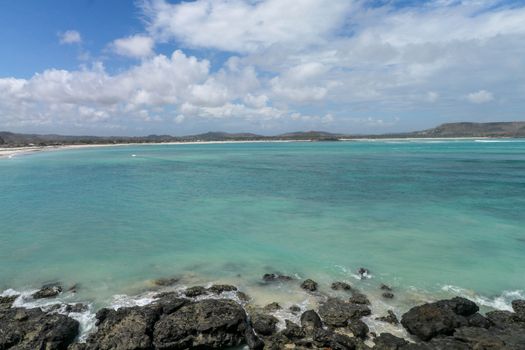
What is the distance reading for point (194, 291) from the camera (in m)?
10.6

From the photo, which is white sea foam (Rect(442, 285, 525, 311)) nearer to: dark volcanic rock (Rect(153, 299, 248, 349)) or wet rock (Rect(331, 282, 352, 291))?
wet rock (Rect(331, 282, 352, 291))

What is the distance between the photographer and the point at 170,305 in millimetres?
9258

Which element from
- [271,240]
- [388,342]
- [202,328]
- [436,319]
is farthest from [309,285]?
[271,240]

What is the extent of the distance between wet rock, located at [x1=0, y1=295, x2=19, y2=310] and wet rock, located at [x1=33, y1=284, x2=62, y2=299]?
1.76ft

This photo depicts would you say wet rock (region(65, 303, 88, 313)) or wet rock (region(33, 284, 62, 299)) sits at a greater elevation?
wet rock (region(33, 284, 62, 299))

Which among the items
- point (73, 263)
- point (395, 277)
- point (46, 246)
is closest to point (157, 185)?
point (46, 246)

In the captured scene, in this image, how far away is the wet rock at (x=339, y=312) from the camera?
8.94 meters

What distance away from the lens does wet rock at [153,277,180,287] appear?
11.2 m

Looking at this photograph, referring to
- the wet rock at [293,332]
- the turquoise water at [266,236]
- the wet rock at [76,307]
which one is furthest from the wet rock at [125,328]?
the wet rock at [293,332]

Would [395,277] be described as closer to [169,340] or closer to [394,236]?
[394,236]

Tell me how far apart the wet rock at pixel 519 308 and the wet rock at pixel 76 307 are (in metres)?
11.7

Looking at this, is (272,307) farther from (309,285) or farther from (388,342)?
(388,342)

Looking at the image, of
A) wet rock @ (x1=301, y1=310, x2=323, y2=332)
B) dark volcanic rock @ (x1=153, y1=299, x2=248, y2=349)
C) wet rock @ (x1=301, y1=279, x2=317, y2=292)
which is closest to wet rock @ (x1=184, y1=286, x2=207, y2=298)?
dark volcanic rock @ (x1=153, y1=299, x2=248, y2=349)

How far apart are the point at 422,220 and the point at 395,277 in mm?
8203
